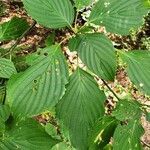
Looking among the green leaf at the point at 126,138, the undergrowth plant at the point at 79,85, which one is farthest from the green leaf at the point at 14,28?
the green leaf at the point at 126,138

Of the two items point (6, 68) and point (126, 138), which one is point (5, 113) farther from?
point (126, 138)

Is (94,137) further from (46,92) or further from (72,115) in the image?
(46,92)

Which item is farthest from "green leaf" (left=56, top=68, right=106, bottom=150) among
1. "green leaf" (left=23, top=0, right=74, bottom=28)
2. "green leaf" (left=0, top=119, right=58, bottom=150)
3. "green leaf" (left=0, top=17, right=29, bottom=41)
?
"green leaf" (left=0, top=17, right=29, bottom=41)

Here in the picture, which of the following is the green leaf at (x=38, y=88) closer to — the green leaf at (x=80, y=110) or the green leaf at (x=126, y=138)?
the green leaf at (x=80, y=110)

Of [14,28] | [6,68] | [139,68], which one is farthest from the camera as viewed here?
[14,28]

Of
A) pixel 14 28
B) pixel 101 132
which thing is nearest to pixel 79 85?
pixel 101 132
